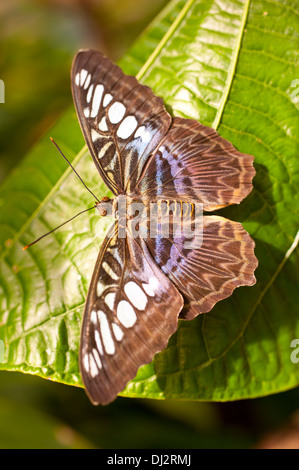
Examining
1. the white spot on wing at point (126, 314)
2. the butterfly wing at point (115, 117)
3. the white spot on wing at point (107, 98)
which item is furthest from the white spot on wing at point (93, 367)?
the white spot on wing at point (107, 98)

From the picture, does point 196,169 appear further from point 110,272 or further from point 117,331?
point 117,331

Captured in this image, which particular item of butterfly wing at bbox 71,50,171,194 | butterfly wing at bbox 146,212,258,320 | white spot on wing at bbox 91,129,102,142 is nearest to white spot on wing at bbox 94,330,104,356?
butterfly wing at bbox 146,212,258,320

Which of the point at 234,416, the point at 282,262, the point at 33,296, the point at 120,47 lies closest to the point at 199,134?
the point at 282,262

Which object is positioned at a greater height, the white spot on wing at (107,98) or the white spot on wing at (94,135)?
the white spot on wing at (107,98)

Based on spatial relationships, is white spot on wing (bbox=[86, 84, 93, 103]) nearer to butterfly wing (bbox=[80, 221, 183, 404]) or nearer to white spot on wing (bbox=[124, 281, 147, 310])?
butterfly wing (bbox=[80, 221, 183, 404])

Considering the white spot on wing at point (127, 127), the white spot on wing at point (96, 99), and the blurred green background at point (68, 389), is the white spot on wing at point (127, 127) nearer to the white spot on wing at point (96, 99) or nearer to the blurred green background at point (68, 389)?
the white spot on wing at point (96, 99)

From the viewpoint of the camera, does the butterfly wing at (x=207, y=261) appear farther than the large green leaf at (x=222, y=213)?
No
